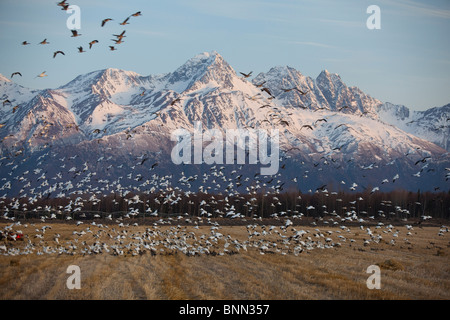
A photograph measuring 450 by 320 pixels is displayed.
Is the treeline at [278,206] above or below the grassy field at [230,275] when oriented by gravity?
below

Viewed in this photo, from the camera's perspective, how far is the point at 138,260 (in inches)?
1401

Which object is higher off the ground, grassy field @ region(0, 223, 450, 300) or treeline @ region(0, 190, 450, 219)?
grassy field @ region(0, 223, 450, 300)

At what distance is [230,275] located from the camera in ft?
93.4

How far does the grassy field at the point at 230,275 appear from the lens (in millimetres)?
23031

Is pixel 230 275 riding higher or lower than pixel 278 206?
higher

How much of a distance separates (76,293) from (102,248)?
20.8 metres

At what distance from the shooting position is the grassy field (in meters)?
23.0

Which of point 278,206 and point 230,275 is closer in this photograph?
point 230,275

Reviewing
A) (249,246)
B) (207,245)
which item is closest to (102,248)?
(207,245)

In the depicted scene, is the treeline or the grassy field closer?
the grassy field

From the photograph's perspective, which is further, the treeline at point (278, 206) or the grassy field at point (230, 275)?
the treeline at point (278, 206)
